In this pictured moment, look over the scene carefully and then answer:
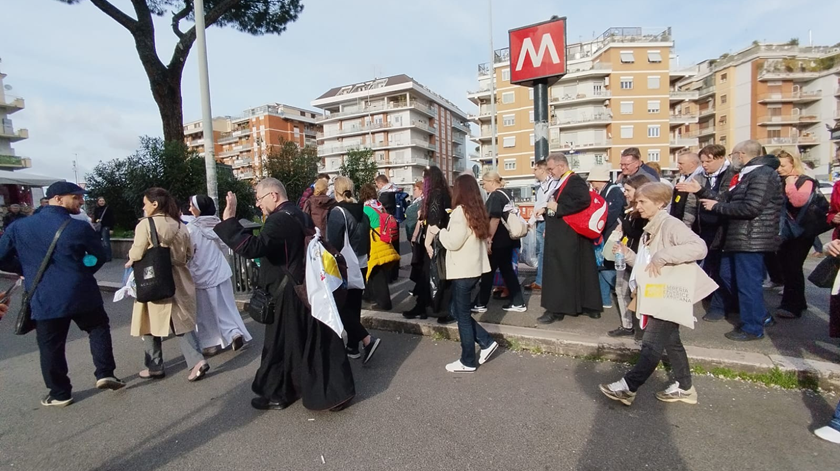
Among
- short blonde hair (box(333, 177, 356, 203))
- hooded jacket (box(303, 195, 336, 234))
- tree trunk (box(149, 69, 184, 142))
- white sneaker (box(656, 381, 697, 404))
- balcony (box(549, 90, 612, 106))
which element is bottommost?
white sneaker (box(656, 381, 697, 404))

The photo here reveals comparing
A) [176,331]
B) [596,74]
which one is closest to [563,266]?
[176,331]

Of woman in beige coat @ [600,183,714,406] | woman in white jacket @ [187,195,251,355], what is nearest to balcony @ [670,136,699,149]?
woman in beige coat @ [600,183,714,406]

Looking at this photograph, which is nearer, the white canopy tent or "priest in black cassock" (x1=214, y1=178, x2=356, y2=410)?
"priest in black cassock" (x1=214, y1=178, x2=356, y2=410)

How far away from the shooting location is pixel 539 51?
6.34 metres

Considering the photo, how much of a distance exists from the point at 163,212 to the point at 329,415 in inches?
96.2

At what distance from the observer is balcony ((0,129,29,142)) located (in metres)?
47.7

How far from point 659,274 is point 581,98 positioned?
5405 centimetres

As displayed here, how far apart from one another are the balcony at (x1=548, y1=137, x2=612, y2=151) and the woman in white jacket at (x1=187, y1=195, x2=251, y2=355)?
165 ft

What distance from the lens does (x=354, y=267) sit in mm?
4543

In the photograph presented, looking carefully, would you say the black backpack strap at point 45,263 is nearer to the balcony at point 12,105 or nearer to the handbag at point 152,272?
the handbag at point 152,272

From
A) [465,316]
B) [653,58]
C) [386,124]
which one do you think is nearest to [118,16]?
[465,316]

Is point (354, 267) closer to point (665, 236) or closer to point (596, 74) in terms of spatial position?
point (665, 236)

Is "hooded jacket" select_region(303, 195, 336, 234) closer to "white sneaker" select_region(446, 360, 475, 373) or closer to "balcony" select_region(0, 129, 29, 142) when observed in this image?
"white sneaker" select_region(446, 360, 475, 373)

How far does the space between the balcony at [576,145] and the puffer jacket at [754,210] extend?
49371 mm
